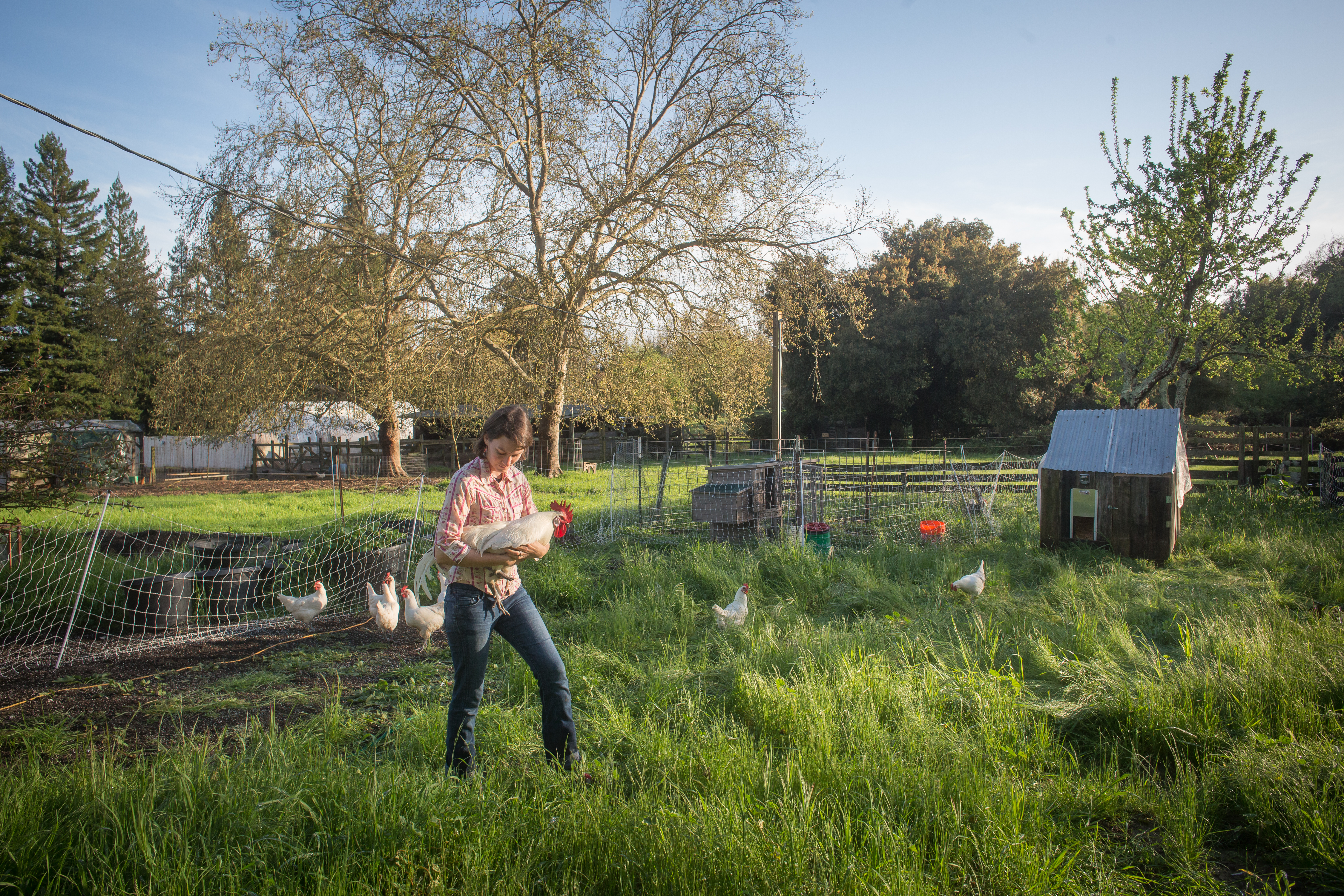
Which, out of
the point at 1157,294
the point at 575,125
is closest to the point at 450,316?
the point at 575,125

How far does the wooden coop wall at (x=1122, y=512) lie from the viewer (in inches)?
280

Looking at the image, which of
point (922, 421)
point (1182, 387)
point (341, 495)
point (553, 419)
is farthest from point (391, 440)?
point (922, 421)

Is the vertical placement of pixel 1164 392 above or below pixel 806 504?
above

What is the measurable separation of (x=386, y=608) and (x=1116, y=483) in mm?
7629

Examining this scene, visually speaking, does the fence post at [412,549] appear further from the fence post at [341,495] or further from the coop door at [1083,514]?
the coop door at [1083,514]

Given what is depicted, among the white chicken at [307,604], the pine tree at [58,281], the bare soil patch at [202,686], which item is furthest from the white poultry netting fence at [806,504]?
the pine tree at [58,281]

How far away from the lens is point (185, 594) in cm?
559

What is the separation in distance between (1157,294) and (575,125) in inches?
556

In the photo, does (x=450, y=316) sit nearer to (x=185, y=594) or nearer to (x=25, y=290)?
(x=185, y=594)

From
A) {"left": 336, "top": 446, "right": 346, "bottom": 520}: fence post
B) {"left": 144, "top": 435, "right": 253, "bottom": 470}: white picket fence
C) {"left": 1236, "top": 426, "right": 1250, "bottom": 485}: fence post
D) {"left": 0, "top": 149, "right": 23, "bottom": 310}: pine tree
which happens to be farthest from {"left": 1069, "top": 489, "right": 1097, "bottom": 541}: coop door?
{"left": 0, "top": 149, "right": 23, "bottom": 310}: pine tree

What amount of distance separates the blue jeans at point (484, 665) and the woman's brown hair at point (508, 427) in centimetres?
63

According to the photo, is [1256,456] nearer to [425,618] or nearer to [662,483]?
[662,483]

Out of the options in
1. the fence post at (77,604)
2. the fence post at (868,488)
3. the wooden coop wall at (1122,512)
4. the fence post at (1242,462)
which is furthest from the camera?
the fence post at (1242,462)

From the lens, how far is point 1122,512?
736cm
